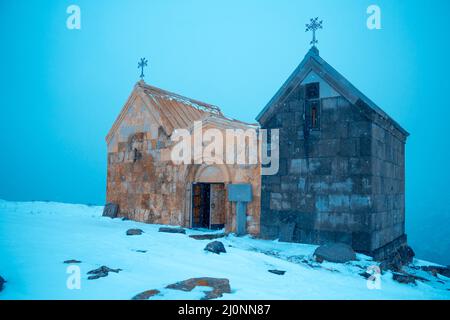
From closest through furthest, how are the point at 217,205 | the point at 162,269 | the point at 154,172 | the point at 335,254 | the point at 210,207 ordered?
the point at 162,269 < the point at 335,254 < the point at 210,207 < the point at 217,205 < the point at 154,172

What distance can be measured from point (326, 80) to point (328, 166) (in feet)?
7.89

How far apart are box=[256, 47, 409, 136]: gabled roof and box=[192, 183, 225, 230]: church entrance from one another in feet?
12.3

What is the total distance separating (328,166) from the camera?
8.80m

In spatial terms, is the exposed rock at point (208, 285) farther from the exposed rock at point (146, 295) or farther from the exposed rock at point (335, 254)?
the exposed rock at point (335, 254)

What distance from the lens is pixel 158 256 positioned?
257 inches

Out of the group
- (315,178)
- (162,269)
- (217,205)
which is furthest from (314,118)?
(162,269)

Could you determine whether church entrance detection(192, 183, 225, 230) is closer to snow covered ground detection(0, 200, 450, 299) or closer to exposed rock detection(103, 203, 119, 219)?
snow covered ground detection(0, 200, 450, 299)

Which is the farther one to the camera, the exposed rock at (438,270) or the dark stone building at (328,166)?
the exposed rock at (438,270)

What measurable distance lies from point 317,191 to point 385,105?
197 meters

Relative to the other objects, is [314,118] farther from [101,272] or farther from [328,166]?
[101,272]

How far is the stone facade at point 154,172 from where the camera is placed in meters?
11.2

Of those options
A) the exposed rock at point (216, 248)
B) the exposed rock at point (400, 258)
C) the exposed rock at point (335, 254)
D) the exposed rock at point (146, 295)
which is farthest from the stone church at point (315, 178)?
the exposed rock at point (146, 295)
